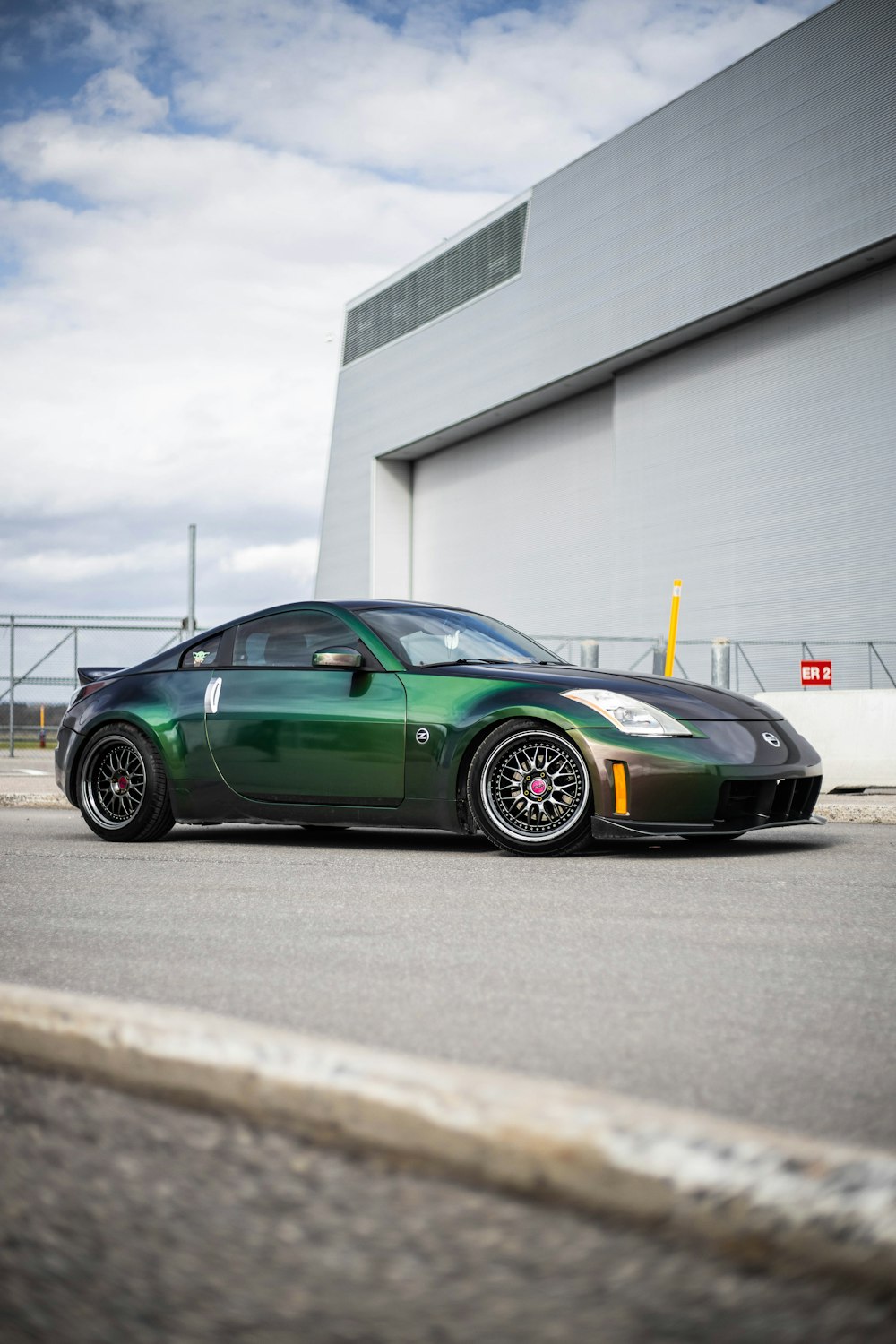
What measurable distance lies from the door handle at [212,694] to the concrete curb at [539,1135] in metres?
5.29

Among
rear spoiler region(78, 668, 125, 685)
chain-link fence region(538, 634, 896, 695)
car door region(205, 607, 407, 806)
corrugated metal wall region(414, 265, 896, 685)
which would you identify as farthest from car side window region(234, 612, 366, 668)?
corrugated metal wall region(414, 265, 896, 685)

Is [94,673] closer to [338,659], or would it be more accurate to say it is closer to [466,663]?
[338,659]

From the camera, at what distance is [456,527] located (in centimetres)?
3797

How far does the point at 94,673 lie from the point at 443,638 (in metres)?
2.34

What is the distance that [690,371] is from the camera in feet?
92.0

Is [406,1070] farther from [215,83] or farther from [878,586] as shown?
[878,586]

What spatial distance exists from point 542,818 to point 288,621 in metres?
2.04

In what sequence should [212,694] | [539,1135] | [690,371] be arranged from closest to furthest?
[539,1135] → [212,694] → [690,371]

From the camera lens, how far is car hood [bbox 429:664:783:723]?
23.7ft

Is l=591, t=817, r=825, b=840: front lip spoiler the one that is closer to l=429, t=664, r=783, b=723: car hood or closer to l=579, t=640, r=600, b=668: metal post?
l=429, t=664, r=783, b=723: car hood

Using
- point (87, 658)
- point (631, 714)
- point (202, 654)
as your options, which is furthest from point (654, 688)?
point (87, 658)

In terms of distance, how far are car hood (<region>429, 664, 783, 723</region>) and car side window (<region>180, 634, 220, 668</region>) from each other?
58.8 inches

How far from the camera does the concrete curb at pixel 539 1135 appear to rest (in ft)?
6.45

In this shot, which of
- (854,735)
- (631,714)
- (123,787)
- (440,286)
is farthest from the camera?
(440,286)
